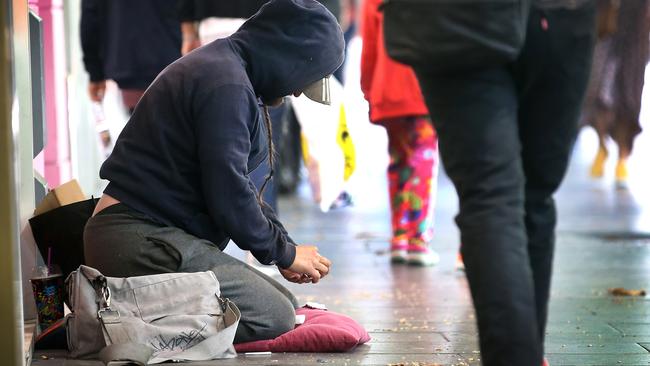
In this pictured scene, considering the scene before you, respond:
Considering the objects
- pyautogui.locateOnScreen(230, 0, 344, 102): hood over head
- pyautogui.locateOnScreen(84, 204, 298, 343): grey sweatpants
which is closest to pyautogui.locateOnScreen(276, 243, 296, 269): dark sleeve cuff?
pyautogui.locateOnScreen(84, 204, 298, 343): grey sweatpants

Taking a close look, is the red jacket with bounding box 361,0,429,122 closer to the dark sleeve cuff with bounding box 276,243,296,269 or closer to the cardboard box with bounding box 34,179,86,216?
the cardboard box with bounding box 34,179,86,216

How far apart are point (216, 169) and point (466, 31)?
1.19 m

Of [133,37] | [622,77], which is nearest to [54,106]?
[133,37]

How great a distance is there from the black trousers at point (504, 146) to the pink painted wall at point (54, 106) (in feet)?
8.87

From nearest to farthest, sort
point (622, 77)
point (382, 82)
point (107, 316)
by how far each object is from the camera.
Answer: point (107, 316), point (382, 82), point (622, 77)

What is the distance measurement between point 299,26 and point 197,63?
35cm

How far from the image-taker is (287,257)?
3.67 meters

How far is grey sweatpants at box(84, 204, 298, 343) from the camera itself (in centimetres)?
366

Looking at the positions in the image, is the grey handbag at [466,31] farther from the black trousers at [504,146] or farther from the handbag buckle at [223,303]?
the handbag buckle at [223,303]

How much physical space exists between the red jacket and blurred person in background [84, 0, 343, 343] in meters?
2.06

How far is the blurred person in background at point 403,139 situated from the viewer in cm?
590

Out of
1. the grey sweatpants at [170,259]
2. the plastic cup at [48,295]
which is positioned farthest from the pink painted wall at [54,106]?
the grey sweatpants at [170,259]

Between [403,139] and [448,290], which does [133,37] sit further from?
[448,290]

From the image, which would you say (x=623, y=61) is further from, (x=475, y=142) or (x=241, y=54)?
(x=475, y=142)
